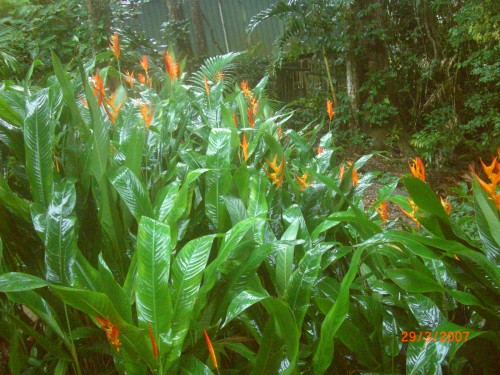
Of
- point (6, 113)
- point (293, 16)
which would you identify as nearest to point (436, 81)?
point (293, 16)

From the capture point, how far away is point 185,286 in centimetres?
103

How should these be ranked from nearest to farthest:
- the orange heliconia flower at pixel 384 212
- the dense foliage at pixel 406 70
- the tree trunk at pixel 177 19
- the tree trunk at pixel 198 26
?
the orange heliconia flower at pixel 384 212 → the dense foliage at pixel 406 70 → the tree trunk at pixel 177 19 → the tree trunk at pixel 198 26

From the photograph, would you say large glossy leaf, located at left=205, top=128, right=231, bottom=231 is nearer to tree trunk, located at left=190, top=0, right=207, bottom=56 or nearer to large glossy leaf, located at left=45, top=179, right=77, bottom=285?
large glossy leaf, located at left=45, top=179, right=77, bottom=285

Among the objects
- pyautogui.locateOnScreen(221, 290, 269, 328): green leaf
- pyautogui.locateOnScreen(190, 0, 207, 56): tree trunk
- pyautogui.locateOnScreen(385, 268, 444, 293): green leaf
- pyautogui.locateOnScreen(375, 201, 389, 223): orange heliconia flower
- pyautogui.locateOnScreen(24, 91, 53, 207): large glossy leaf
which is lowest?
pyautogui.locateOnScreen(385, 268, 444, 293): green leaf

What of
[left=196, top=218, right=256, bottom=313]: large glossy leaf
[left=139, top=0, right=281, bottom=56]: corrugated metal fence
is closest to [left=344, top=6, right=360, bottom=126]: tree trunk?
[left=139, top=0, right=281, bottom=56]: corrugated metal fence

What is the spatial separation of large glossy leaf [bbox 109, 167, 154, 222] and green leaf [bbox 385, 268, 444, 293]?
59 cm

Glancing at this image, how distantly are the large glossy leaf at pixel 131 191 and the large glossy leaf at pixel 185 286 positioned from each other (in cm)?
24

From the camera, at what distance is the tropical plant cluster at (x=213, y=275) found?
1.01 metres

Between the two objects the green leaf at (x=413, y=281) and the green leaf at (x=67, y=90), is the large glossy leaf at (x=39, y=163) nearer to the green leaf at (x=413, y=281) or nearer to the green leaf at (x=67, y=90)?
the green leaf at (x=67, y=90)

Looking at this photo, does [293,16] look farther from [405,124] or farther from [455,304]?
[455,304]

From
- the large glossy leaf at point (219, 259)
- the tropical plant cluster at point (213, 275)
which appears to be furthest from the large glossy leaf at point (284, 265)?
the large glossy leaf at point (219, 259)

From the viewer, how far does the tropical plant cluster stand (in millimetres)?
1009
